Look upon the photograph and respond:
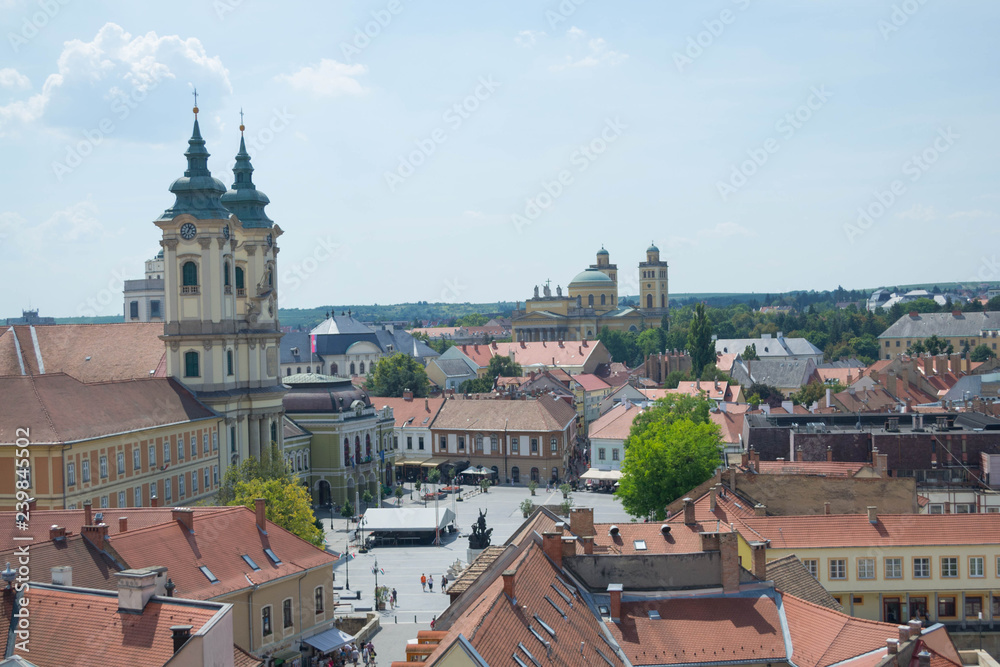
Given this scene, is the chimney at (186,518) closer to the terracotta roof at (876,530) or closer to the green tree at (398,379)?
the terracotta roof at (876,530)

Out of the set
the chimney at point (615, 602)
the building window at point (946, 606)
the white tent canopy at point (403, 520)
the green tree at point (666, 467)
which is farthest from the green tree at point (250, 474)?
the building window at point (946, 606)

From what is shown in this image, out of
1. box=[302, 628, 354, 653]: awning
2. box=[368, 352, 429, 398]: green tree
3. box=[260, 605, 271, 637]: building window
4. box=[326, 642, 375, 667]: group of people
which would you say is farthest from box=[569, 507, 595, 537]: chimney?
box=[368, 352, 429, 398]: green tree

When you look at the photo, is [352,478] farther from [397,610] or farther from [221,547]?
[221,547]

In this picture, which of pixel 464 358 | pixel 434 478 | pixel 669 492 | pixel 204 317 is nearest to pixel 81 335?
pixel 204 317

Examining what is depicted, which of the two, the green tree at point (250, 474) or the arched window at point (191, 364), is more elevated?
the arched window at point (191, 364)

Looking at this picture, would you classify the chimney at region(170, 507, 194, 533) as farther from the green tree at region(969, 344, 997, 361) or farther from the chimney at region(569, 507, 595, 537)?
the green tree at region(969, 344, 997, 361)

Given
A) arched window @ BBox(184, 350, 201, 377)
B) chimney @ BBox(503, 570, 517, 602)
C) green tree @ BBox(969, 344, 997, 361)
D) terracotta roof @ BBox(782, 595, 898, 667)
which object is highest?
arched window @ BBox(184, 350, 201, 377)
